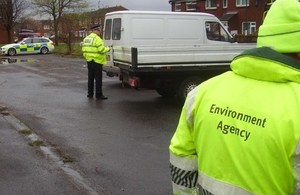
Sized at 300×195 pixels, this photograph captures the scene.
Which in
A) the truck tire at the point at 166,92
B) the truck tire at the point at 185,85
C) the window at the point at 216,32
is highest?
the window at the point at 216,32

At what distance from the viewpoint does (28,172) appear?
577 cm

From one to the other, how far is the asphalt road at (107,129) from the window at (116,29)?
155cm

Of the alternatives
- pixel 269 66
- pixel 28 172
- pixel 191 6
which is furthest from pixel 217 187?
pixel 191 6

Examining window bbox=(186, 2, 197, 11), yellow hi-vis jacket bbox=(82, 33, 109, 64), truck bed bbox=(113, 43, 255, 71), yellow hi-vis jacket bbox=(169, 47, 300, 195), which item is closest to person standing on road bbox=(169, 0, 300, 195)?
yellow hi-vis jacket bbox=(169, 47, 300, 195)

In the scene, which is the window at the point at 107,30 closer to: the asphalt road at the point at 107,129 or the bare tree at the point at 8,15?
the asphalt road at the point at 107,129

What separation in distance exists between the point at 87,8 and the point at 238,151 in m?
54.4

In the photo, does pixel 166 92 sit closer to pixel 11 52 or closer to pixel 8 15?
pixel 11 52

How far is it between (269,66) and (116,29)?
1206cm

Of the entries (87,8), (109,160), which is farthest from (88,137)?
(87,8)

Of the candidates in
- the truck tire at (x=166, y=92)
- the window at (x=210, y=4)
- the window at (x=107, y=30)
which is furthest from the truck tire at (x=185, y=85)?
the window at (x=210, y=4)

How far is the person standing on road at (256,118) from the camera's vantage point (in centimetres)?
163

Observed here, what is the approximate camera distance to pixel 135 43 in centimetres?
1309

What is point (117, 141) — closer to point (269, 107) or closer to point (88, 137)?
point (88, 137)

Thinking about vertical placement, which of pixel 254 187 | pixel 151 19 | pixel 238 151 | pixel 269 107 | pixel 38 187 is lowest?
pixel 38 187
